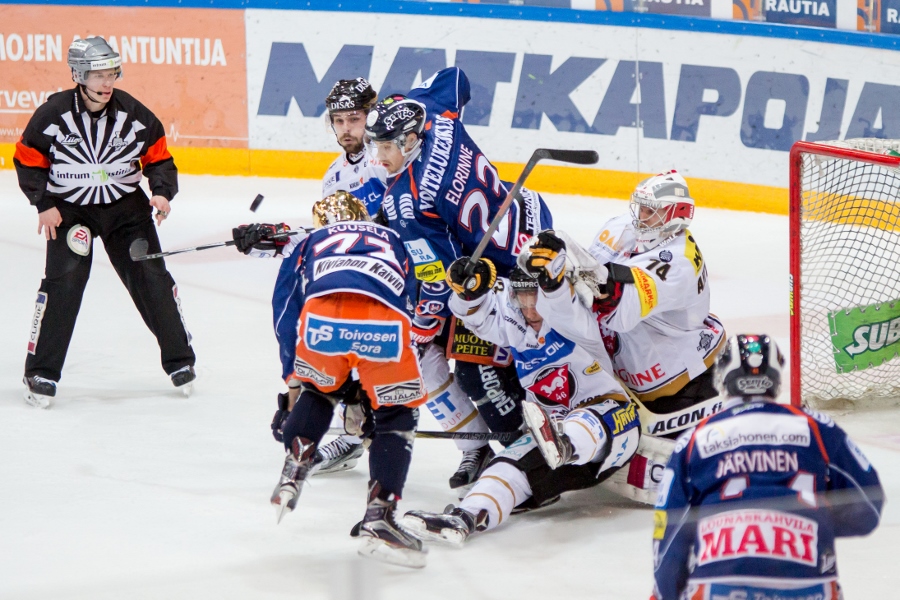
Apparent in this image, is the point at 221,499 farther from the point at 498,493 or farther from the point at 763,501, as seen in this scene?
the point at 763,501

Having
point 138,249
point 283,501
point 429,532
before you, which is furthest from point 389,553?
point 138,249

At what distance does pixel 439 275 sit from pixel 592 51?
14.8 ft

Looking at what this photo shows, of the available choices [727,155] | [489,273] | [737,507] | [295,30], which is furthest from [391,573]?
[295,30]

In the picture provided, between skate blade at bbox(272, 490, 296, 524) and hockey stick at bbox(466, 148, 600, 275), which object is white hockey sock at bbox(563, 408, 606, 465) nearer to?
hockey stick at bbox(466, 148, 600, 275)

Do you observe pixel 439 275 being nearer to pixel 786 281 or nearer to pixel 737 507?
pixel 737 507

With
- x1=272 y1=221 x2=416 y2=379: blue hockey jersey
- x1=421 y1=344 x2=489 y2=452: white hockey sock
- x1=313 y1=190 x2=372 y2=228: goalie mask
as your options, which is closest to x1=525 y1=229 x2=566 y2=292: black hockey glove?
x1=272 y1=221 x2=416 y2=379: blue hockey jersey

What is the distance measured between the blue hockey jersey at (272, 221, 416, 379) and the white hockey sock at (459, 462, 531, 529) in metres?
0.54

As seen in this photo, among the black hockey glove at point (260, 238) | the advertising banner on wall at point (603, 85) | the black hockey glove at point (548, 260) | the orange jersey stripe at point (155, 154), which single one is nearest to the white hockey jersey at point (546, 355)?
the black hockey glove at point (548, 260)

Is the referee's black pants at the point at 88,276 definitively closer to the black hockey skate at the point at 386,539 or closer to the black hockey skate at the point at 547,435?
the black hockey skate at the point at 386,539

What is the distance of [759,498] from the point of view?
2.12m

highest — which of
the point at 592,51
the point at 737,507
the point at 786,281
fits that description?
the point at 592,51

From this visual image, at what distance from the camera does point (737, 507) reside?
2.12 meters

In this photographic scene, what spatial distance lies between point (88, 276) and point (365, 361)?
6.89 feet

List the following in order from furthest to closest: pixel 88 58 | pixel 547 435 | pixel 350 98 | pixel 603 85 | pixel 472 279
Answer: pixel 603 85 → pixel 88 58 → pixel 350 98 → pixel 472 279 → pixel 547 435
